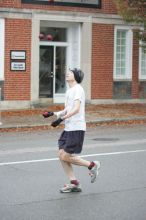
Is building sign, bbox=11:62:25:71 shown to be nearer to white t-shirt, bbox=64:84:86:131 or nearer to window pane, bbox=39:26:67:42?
window pane, bbox=39:26:67:42

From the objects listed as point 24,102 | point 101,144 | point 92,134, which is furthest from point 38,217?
point 24,102

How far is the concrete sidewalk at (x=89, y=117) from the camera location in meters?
19.0

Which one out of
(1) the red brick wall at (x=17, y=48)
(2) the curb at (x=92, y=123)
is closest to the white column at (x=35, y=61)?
(1) the red brick wall at (x=17, y=48)

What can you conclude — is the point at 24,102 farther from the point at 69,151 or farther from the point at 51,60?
the point at 69,151

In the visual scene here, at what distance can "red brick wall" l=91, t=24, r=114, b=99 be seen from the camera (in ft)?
84.0

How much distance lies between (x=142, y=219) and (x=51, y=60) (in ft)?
59.1

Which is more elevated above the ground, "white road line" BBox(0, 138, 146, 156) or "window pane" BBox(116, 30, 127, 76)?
"window pane" BBox(116, 30, 127, 76)

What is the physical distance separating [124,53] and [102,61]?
1406mm

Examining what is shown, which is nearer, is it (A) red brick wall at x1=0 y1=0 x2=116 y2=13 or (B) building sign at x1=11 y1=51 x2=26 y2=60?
(A) red brick wall at x1=0 y1=0 x2=116 y2=13

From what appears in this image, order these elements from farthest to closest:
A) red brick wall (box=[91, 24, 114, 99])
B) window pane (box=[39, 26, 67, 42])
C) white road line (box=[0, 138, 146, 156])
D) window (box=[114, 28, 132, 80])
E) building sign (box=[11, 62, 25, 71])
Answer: window (box=[114, 28, 132, 80])
red brick wall (box=[91, 24, 114, 99])
window pane (box=[39, 26, 67, 42])
building sign (box=[11, 62, 25, 71])
white road line (box=[0, 138, 146, 156])

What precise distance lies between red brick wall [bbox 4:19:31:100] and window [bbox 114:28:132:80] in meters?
4.39

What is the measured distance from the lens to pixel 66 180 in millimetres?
10078

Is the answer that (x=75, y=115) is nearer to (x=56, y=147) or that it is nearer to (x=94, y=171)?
(x=94, y=171)

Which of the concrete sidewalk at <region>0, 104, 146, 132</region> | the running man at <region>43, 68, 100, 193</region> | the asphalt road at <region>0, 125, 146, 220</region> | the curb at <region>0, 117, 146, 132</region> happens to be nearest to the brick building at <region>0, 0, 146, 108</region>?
the concrete sidewalk at <region>0, 104, 146, 132</region>
